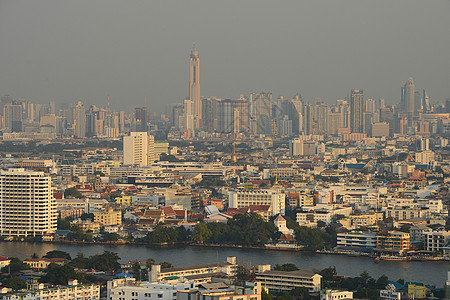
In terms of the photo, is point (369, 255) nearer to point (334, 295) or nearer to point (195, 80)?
point (334, 295)

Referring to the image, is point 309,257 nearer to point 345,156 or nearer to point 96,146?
point 345,156

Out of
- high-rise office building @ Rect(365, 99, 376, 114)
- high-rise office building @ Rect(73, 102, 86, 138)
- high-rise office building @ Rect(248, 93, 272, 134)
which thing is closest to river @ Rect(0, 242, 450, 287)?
high-rise office building @ Rect(248, 93, 272, 134)

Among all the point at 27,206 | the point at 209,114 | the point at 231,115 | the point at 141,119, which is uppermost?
the point at 209,114

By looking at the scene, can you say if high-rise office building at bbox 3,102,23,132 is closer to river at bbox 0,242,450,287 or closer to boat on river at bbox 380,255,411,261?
river at bbox 0,242,450,287

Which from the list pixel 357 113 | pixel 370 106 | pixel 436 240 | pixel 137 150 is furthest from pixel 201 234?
pixel 370 106

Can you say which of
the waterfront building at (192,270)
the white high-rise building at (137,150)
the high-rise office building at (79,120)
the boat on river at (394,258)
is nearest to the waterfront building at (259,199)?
the boat on river at (394,258)

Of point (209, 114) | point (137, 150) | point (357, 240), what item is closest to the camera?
point (357, 240)

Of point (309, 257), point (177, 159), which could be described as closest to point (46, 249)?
point (309, 257)

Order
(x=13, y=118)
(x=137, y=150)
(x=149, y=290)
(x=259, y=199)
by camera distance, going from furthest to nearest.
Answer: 1. (x=13, y=118)
2. (x=137, y=150)
3. (x=259, y=199)
4. (x=149, y=290)
